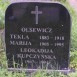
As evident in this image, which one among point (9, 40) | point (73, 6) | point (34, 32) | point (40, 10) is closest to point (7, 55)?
point (9, 40)

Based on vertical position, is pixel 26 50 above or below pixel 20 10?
below

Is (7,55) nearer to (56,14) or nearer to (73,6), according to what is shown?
(56,14)

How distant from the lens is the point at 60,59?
4.35 m

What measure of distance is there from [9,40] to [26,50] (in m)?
0.26

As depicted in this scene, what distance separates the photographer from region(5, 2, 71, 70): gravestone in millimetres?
4168

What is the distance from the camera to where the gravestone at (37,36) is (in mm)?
4168

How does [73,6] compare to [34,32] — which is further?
[73,6]

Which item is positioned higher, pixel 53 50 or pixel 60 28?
pixel 60 28

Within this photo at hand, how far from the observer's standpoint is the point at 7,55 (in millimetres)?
4352

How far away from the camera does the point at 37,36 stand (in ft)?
14.0

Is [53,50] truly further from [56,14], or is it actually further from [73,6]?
[73,6]

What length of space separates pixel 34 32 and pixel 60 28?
33cm

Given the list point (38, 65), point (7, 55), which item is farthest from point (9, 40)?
point (38, 65)

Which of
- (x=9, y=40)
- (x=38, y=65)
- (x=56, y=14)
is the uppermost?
(x=56, y=14)
